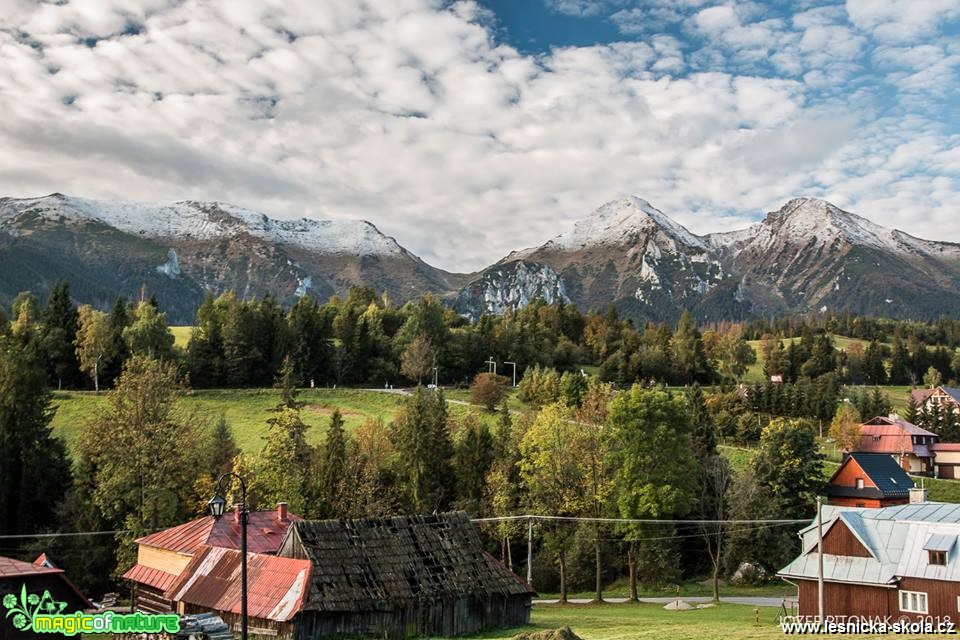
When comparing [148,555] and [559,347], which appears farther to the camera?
[559,347]

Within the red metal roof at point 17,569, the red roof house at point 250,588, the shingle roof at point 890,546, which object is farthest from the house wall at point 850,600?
the red metal roof at point 17,569

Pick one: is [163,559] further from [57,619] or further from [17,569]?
[57,619]

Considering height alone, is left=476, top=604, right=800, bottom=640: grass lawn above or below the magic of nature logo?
below

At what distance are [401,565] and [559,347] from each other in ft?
314

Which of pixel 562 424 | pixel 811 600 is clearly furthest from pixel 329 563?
pixel 562 424

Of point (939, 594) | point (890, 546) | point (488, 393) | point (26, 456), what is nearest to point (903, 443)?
point (488, 393)

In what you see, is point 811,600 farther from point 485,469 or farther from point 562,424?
point 485,469

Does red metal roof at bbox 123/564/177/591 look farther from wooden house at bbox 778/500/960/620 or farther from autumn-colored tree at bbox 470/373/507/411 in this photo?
autumn-colored tree at bbox 470/373/507/411

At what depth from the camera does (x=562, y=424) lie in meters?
57.0

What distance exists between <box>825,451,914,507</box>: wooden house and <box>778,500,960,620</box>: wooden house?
37.8 meters

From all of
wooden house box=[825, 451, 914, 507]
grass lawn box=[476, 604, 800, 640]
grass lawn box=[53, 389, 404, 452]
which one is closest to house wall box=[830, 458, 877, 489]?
wooden house box=[825, 451, 914, 507]

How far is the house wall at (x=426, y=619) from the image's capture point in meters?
31.9

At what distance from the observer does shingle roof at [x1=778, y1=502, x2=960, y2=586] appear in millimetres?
32500

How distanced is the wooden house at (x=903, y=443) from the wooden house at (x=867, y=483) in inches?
726
